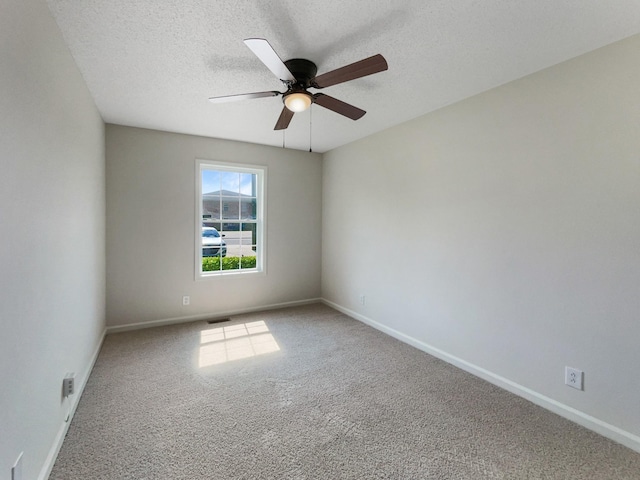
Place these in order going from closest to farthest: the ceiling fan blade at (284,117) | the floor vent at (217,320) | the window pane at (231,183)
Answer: the ceiling fan blade at (284,117) < the floor vent at (217,320) < the window pane at (231,183)

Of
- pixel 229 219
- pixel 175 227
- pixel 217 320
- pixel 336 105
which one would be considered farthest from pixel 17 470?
pixel 229 219

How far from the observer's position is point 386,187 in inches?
145

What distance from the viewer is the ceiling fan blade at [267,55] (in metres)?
1.52

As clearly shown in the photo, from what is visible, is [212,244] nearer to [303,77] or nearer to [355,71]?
[303,77]

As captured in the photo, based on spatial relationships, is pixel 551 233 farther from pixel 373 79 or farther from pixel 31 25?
pixel 31 25

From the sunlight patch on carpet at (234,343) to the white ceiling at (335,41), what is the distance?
2.52m

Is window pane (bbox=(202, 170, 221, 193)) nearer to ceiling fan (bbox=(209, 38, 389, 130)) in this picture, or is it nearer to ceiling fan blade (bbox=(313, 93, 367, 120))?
ceiling fan (bbox=(209, 38, 389, 130))

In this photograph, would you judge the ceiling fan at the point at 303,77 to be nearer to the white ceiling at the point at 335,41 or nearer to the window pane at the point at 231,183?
the white ceiling at the point at 335,41

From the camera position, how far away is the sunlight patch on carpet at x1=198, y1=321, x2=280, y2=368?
9.97 feet

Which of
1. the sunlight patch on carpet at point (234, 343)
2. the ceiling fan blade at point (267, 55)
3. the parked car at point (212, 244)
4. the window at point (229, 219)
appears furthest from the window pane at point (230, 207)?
the ceiling fan blade at point (267, 55)

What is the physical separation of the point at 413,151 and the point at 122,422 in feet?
11.5

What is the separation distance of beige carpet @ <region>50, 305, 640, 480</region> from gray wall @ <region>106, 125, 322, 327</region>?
84 centimetres

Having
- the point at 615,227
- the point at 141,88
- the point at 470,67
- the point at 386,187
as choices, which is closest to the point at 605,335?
the point at 615,227

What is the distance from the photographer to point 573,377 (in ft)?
6.88
